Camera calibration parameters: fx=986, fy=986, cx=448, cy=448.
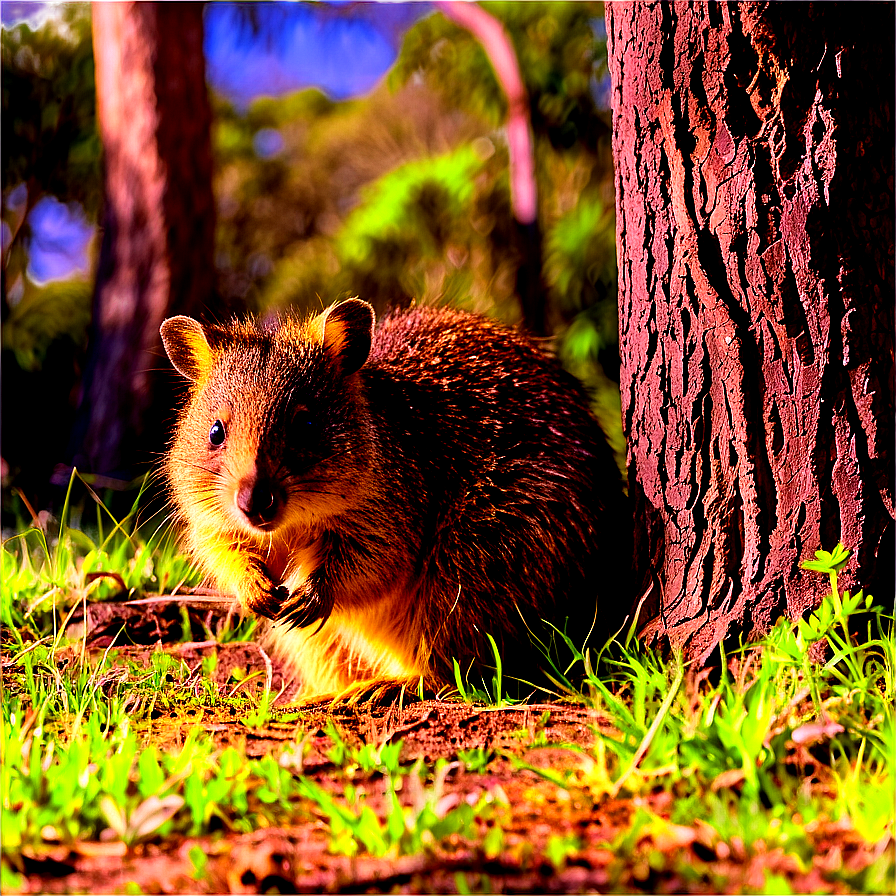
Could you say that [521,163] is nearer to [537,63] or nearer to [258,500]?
[537,63]

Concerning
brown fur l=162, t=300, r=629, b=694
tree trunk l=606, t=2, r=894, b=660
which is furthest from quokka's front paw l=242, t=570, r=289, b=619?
tree trunk l=606, t=2, r=894, b=660

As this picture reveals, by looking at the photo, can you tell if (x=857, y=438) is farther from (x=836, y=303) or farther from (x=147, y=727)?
(x=147, y=727)

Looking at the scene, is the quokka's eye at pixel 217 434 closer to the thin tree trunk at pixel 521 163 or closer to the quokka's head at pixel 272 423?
the quokka's head at pixel 272 423

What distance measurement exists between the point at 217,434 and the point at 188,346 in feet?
1.80

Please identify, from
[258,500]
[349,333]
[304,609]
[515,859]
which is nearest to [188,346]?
[349,333]

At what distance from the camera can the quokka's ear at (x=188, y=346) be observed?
4.07 m

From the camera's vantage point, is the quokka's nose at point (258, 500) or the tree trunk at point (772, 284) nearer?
the tree trunk at point (772, 284)

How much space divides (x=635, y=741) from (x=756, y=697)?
0.38 m

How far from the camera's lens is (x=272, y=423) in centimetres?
369

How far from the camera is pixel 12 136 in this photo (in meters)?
9.97

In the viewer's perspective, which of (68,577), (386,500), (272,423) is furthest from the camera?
(68,577)

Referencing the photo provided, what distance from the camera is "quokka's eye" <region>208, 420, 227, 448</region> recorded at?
12.5 feet

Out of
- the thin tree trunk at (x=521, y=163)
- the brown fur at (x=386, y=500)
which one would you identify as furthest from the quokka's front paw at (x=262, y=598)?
the thin tree trunk at (x=521, y=163)

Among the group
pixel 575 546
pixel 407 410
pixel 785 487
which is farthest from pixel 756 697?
pixel 407 410
